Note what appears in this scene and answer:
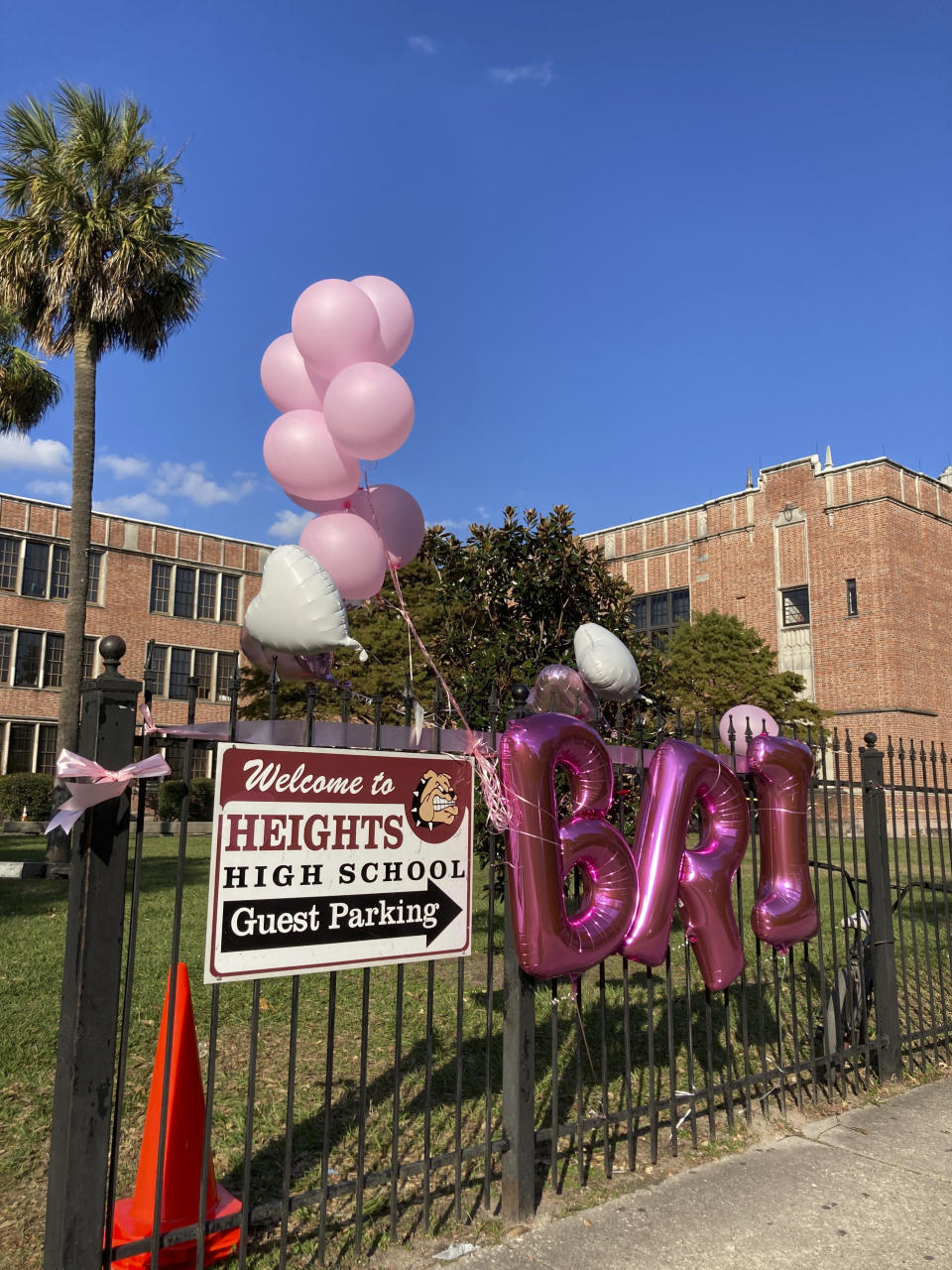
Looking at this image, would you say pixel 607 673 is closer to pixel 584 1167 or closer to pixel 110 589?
pixel 584 1167

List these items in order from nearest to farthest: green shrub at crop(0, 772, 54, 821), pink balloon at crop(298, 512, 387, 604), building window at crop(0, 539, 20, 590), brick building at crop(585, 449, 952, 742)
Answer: pink balloon at crop(298, 512, 387, 604) < green shrub at crop(0, 772, 54, 821) < brick building at crop(585, 449, 952, 742) < building window at crop(0, 539, 20, 590)

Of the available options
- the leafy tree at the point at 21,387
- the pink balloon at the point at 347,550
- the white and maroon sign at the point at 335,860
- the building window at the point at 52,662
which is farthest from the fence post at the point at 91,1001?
the building window at the point at 52,662

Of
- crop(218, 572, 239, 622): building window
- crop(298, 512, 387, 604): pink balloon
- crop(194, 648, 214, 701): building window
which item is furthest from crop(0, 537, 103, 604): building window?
crop(298, 512, 387, 604): pink balloon

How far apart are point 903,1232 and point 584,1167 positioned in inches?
53.9

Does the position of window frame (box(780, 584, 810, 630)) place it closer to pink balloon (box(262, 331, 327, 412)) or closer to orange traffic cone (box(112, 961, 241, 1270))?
pink balloon (box(262, 331, 327, 412))

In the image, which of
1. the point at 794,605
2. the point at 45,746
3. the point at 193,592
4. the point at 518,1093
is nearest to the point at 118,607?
the point at 193,592

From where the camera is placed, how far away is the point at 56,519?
118 ft

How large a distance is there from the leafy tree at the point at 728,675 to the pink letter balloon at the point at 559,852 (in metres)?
20.4

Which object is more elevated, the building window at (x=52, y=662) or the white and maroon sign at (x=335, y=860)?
the building window at (x=52, y=662)

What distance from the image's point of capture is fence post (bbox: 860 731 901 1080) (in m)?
5.94

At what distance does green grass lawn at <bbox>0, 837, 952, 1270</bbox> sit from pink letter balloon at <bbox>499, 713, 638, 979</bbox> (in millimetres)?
240

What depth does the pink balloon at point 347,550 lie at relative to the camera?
468 centimetres

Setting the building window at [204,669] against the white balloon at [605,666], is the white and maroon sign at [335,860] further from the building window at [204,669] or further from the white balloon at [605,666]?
the building window at [204,669]

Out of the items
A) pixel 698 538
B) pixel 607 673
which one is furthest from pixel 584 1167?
pixel 698 538
